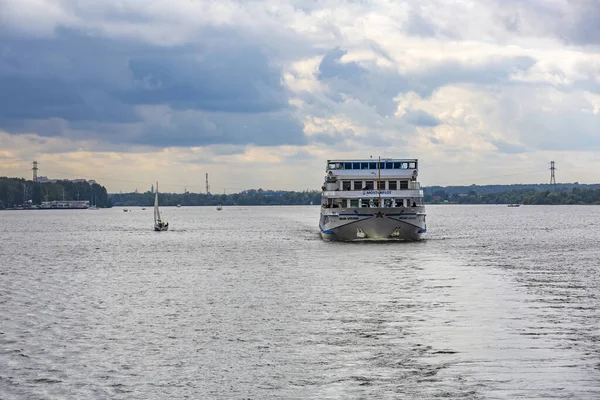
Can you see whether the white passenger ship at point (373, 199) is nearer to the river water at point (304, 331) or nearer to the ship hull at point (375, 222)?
the ship hull at point (375, 222)

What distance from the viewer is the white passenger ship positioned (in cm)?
10450

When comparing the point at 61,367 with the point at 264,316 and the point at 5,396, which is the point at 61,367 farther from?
the point at 264,316

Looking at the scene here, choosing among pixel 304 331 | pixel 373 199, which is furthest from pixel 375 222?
pixel 304 331

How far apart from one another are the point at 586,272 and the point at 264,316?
120 feet

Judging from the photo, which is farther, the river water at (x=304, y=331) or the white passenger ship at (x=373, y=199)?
the white passenger ship at (x=373, y=199)

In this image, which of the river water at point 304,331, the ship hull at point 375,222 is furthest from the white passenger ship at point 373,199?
the river water at point 304,331

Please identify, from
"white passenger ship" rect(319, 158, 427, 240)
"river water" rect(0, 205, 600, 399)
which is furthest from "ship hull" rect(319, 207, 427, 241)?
"river water" rect(0, 205, 600, 399)

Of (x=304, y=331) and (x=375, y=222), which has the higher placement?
(x=375, y=222)

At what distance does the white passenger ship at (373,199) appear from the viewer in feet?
343

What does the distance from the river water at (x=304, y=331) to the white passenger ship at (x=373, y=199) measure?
21214 mm

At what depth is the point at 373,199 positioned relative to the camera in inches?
4119

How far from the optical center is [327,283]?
65500 millimetres

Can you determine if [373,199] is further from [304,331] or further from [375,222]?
[304,331]

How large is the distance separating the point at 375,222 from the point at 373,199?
109 inches
